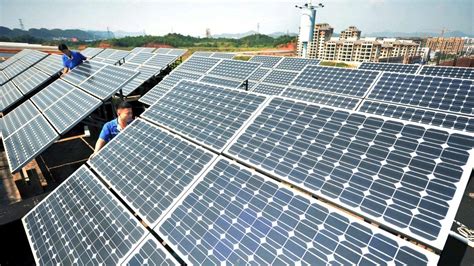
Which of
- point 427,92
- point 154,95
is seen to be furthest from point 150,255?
point 427,92

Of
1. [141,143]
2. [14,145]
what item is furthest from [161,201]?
[14,145]

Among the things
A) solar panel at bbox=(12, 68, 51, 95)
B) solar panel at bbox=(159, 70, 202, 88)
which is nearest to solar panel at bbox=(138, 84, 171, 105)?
solar panel at bbox=(159, 70, 202, 88)

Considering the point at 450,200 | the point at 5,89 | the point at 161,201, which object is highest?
the point at 450,200

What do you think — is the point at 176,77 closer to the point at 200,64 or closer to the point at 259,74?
the point at 200,64

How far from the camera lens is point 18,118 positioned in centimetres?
1086

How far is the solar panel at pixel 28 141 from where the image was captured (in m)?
7.70

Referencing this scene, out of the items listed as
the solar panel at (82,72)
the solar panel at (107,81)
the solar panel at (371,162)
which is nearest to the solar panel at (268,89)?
the solar panel at (107,81)

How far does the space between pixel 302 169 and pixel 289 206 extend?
0.77 m

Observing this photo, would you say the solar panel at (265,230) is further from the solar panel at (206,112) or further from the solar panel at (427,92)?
the solar panel at (427,92)

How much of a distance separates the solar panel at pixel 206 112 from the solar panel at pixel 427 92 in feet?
29.3

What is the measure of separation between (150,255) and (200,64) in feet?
58.9

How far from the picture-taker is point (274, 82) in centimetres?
1666

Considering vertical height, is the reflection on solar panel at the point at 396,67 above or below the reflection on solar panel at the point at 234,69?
below

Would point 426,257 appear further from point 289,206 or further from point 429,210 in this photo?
point 289,206
